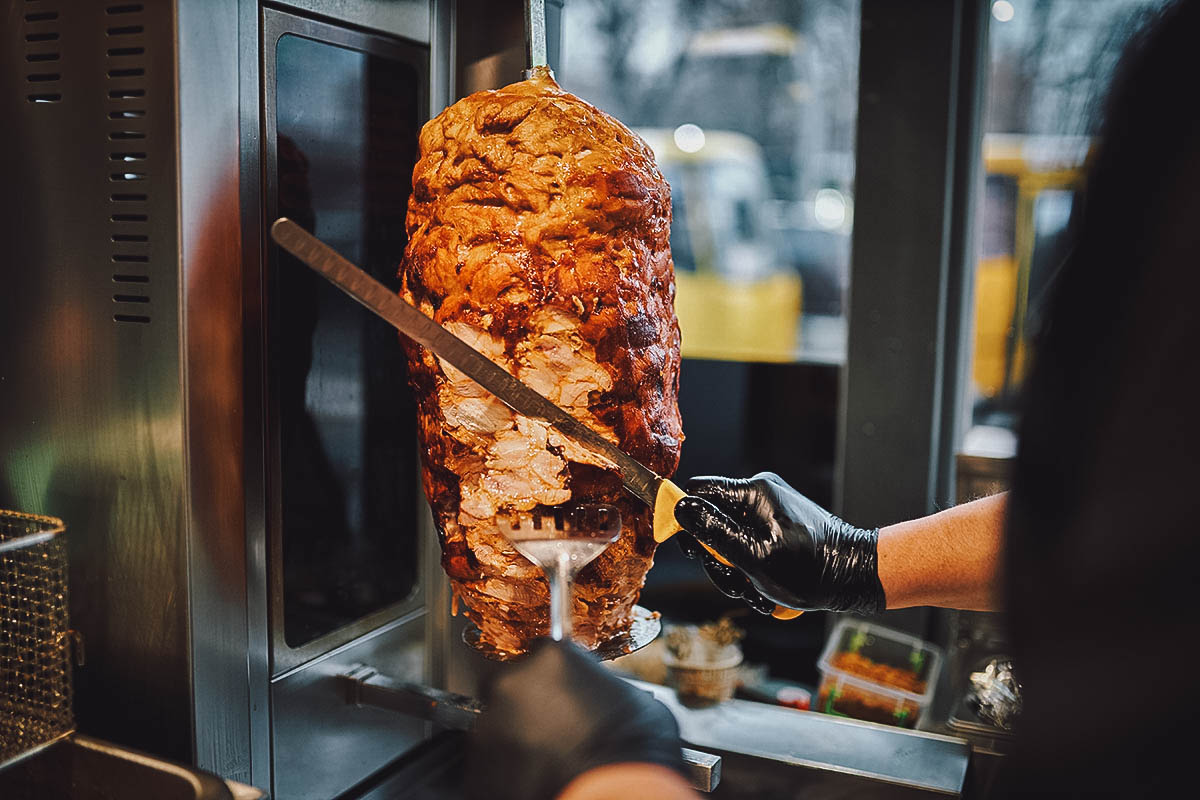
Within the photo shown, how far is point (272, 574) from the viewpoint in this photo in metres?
1.40

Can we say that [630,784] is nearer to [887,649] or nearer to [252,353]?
[252,353]

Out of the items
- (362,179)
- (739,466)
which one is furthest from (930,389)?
(362,179)

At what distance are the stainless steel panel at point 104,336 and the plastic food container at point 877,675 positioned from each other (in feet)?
5.84

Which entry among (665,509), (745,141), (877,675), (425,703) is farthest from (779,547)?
(745,141)

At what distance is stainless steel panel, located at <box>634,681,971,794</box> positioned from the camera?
4.89 feet

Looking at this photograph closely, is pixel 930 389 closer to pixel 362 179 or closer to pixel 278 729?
pixel 362 179

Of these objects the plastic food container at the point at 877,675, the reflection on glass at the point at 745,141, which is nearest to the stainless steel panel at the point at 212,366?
the plastic food container at the point at 877,675

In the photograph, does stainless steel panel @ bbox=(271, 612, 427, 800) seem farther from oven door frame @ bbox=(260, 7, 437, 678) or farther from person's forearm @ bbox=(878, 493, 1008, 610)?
person's forearm @ bbox=(878, 493, 1008, 610)

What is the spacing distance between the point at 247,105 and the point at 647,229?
0.57 meters

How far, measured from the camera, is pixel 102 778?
1.28 meters

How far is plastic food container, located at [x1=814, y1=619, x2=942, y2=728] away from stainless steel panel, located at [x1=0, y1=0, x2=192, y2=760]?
70.0 inches

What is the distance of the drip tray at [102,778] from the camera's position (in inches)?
47.3

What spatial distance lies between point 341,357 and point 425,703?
0.56 meters

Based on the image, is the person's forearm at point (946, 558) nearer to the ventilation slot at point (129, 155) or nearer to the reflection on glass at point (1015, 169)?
the ventilation slot at point (129, 155)
